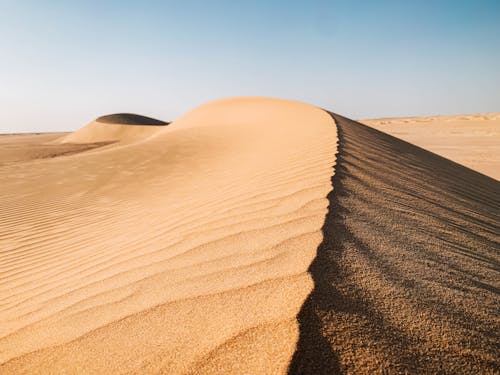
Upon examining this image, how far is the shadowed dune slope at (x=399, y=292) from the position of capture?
1.00m

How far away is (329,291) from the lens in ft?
4.10

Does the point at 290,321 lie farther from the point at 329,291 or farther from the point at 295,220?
the point at 295,220

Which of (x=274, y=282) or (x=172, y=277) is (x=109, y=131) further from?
(x=274, y=282)

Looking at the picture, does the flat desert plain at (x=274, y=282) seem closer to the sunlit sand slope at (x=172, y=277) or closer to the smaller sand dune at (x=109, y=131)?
the sunlit sand slope at (x=172, y=277)

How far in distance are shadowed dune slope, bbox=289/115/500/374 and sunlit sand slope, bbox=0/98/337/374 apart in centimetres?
10

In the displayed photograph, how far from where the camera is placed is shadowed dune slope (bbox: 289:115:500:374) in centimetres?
100

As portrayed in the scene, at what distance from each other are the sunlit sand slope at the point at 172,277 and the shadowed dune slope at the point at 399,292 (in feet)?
0.32

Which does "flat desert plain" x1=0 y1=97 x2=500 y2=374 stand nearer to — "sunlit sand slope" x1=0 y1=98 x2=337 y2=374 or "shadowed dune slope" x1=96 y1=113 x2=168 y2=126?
"sunlit sand slope" x1=0 y1=98 x2=337 y2=374

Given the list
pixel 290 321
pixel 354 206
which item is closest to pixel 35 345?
pixel 290 321

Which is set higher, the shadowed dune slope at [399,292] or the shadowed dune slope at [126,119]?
the shadowed dune slope at [126,119]

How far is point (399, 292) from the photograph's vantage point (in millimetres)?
1315

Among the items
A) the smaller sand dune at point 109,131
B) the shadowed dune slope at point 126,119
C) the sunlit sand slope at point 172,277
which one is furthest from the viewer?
the shadowed dune slope at point 126,119

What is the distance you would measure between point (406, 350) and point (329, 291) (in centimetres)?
31

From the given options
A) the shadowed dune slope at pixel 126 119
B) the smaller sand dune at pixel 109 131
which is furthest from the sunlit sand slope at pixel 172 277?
the shadowed dune slope at pixel 126 119
